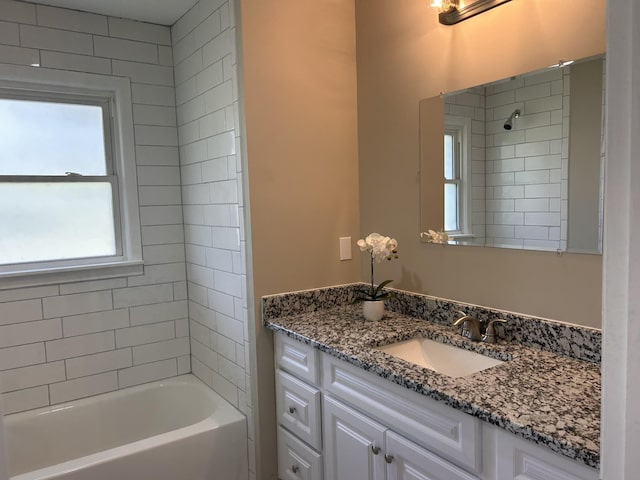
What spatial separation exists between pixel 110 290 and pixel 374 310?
149 centimetres

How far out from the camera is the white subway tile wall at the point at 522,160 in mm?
1566

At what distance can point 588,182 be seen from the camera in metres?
1.49

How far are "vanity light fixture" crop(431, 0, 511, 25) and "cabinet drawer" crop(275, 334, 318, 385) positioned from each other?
1.39m

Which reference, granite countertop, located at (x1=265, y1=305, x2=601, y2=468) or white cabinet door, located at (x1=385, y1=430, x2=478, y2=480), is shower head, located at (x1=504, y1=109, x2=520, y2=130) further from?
white cabinet door, located at (x1=385, y1=430, x2=478, y2=480)

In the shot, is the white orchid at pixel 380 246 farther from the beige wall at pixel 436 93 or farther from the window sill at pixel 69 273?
the window sill at pixel 69 273

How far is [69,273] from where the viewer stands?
251 centimetres

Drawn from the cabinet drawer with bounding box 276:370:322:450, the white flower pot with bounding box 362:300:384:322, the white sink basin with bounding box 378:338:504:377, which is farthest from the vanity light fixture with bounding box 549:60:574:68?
the cabinet drawer with bounding box 276:370:322:450

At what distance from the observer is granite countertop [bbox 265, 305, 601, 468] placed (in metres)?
1.09

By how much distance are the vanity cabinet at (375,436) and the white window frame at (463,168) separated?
72cm

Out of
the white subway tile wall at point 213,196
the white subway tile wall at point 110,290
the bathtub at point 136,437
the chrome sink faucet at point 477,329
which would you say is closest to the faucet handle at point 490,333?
the chrome sink faucet at point 477,329

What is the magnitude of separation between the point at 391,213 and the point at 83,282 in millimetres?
1656

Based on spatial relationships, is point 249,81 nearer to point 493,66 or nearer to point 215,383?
point 493,66

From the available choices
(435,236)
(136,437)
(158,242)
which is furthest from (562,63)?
(136,437)

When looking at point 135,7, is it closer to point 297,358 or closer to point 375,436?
point 297,358
